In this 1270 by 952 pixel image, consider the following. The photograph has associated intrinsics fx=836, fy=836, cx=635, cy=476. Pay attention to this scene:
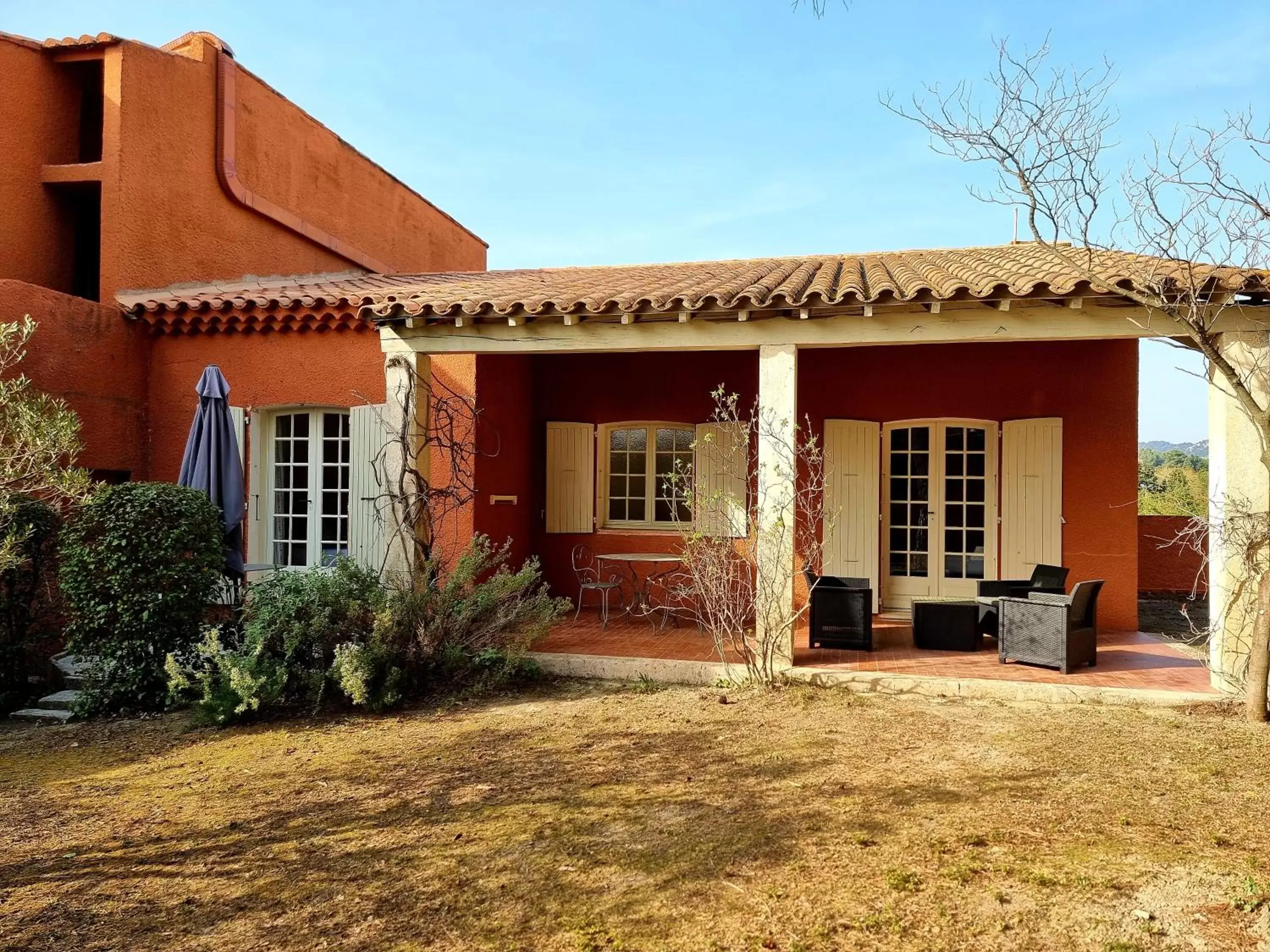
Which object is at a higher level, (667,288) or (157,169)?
(157,169)

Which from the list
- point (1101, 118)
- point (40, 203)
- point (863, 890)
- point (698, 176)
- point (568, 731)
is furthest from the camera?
point (698, 176)

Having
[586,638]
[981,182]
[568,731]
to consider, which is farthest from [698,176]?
[568,731]

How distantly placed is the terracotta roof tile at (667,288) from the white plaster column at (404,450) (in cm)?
52

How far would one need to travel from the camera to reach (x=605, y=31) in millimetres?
5059

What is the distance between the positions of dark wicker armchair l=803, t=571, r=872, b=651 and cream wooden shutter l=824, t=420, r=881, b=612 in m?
2.06

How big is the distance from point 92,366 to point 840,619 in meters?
8.00

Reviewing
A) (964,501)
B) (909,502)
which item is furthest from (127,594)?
(964,501)

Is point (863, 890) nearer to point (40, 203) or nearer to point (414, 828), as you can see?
point (414, 828)

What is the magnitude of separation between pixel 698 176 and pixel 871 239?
3.19m

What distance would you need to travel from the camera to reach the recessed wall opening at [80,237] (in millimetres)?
10164

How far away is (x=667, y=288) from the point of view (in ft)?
25.6

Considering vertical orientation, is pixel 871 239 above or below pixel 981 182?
above

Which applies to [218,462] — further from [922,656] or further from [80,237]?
[922,656]

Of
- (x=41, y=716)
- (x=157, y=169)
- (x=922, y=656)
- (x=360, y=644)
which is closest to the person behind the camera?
(x=360, y=644)
